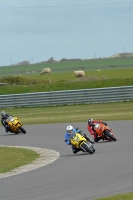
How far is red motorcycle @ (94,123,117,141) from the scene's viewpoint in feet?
65.2

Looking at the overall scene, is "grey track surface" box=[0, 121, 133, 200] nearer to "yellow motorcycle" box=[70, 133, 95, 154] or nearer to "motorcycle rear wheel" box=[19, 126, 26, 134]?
"yellow motorcycle" box=[70, 133, 95, 154]

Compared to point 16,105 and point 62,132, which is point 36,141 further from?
point 16,105

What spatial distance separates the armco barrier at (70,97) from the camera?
129 feet

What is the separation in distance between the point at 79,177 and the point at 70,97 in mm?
27744

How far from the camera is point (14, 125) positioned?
2570 cm

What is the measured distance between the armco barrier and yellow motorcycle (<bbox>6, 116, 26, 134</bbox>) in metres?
14.1

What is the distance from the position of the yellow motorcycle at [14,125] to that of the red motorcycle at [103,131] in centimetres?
621

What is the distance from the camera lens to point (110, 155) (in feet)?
55.0

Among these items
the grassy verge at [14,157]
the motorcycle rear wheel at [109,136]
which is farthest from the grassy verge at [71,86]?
the grassy verge at [14,157]

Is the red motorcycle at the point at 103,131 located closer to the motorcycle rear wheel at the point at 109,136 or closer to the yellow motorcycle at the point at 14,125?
the motorcycle rear wheel at the point at 109,136

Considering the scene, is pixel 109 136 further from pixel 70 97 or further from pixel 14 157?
pixel 70 97

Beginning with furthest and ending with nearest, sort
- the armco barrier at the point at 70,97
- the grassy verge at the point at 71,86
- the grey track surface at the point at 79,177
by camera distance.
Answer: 1. the grassy verge at the point at 71,86
2. the armco barrier at the point at 70,97
3. the grey track surface at the point at 79,177

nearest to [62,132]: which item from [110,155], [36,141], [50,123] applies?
[36,141]

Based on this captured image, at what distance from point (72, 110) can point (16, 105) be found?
6.35 meters
